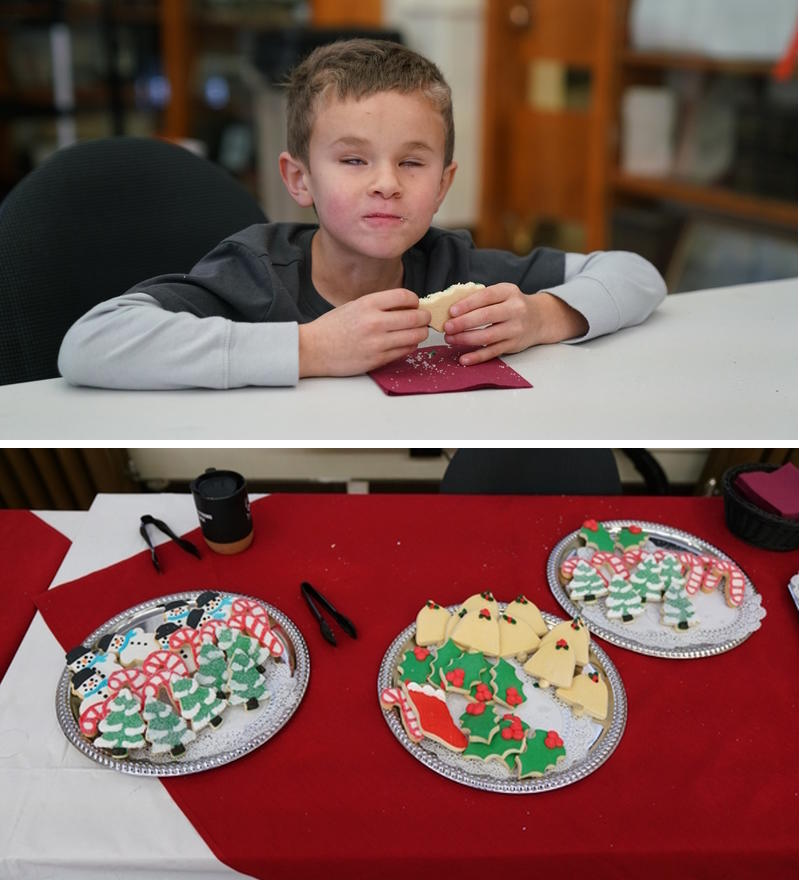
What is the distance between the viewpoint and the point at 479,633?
74 cm

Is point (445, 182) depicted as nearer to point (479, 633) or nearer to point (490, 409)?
point (490, 409)

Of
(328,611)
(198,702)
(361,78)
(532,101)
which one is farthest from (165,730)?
(532,101)

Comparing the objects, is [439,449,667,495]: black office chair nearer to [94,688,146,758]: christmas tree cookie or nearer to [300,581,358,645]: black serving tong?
[300,581,358,645]: black serving tong

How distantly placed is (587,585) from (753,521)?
23 cm

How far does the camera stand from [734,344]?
0.90 meters

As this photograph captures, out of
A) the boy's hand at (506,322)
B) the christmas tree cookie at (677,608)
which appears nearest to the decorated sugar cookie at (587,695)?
the christmas tree cookie at (677,608)

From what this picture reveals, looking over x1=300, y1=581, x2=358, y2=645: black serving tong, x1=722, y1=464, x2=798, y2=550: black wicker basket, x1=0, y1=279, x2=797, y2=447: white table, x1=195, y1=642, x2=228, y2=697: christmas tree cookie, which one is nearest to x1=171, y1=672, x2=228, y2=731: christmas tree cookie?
x1=195, y1=642, x2=228, y2=697: christmas tree cookie

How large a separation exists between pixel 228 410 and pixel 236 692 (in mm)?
248

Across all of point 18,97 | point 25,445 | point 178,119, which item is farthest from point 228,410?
point 18,97

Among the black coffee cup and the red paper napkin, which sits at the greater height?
the red paper napkin

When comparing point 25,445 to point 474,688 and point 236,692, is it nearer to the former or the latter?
point 236,692

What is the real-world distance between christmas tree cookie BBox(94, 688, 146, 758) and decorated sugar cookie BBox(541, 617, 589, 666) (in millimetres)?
Result: 362

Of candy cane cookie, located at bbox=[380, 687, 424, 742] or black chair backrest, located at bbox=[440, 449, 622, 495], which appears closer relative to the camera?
candy cane cookie, located at bbox=[380, 687, 424, 742]

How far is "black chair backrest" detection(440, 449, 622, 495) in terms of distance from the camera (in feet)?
2.86
